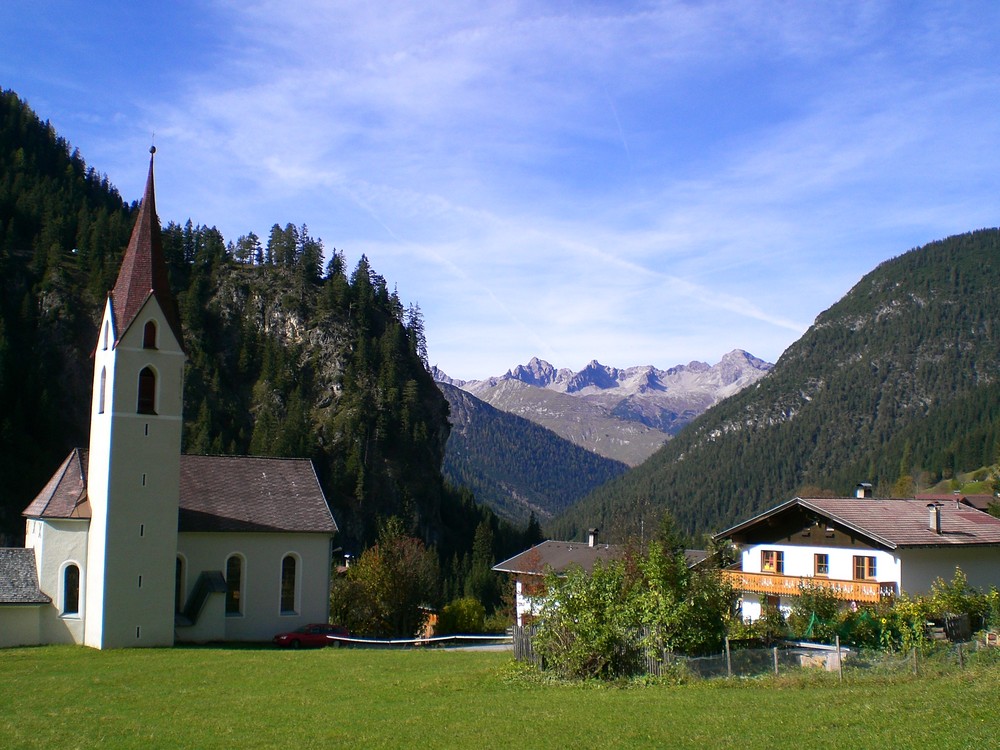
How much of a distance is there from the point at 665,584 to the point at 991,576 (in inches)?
1018

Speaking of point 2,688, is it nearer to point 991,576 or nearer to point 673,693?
point 673,693

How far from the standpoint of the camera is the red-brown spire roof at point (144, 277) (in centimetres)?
3916

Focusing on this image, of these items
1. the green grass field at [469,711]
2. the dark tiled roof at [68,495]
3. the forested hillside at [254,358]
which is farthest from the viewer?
the forested hillside at [254,358]

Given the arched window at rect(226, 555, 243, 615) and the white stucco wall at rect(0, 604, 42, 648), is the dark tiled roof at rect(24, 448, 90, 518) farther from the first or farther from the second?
the arched window at rect(226, 555, 243, 615)

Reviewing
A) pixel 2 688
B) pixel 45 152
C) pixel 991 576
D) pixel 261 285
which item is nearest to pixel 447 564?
pixel 261 285

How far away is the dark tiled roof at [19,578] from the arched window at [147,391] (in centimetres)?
747

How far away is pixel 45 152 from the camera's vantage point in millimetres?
180625

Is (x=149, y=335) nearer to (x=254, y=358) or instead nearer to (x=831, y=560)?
(x=831, y=560)

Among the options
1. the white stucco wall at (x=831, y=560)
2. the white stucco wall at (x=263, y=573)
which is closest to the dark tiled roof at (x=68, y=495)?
the white stucco wall at (x=263, y=573)

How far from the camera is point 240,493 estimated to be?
44.6 m

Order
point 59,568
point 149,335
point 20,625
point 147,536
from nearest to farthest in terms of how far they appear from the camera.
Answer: point 20,625 < point 59,568 < point 147,536 < point 149,335

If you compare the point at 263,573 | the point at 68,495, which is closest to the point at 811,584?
the point at 263,573

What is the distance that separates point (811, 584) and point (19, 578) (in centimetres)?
3238

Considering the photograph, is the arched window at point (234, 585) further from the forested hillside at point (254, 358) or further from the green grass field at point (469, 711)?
the forested hillside at point (254, 358)
